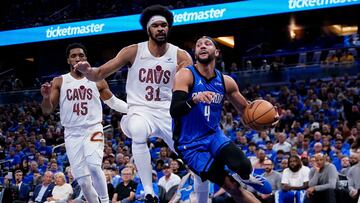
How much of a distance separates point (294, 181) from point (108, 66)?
4982mm

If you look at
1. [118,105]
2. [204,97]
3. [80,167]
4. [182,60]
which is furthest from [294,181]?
[204,97]

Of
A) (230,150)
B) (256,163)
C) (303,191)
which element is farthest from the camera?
(256,163)

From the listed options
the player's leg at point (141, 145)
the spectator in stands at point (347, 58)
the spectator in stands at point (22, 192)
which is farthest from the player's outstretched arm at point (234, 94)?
the spectator in stands at point (347, 58)

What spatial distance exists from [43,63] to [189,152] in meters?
26.8

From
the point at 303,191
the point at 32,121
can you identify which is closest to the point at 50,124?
the point at 32,121

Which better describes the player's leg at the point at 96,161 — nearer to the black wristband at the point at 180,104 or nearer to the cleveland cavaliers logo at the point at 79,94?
the cleveland cavaliers logo at the point at 79,94

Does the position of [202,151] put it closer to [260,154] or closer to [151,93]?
[151,93]

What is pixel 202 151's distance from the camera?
6.14 meters

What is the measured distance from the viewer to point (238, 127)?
54.6ft

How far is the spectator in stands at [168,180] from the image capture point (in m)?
11.3

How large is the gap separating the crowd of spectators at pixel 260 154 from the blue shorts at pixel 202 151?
417cm

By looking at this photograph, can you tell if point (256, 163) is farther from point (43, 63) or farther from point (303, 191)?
point (43, 63)

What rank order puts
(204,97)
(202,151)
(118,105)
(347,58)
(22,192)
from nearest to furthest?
(204,97) < (202,151) < (118,105) < (22,192) < (347,58)

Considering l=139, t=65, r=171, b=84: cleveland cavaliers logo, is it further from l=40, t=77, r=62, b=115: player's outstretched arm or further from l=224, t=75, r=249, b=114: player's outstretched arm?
l=40, t=77, r=62, b=115: player's outstretched arm
